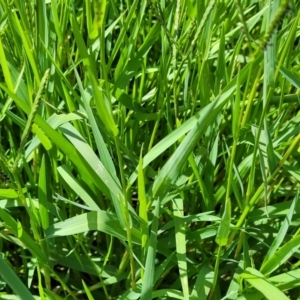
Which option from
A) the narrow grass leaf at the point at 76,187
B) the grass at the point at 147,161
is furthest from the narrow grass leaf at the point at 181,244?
the narrow grass leaf at the point at 76,187

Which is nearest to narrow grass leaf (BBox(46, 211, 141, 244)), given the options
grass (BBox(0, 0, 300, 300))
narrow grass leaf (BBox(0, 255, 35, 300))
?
grass (BBox(0, 0, 300, 300))

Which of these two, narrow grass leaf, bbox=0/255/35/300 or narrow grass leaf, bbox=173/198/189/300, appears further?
narrow grass leaf, bbox=173/198/189/300

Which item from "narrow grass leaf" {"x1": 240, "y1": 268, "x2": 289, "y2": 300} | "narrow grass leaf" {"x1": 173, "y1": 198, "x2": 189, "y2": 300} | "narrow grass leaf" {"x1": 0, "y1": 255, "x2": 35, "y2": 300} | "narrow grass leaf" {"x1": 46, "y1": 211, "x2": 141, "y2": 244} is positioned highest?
"narrow grass leaf" {"x1": 0, "y1": 255, "x2": 35, "y2": 300}

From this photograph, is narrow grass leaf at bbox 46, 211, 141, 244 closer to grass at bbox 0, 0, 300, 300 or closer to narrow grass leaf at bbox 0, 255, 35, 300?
grass at bbox 0, 0, 300, 300

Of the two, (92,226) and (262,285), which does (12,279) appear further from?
(262,285)

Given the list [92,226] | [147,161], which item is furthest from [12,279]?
[147,161]

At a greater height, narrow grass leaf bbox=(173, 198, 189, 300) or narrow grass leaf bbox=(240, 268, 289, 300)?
narrow grass leaf bbox=(173, 198, 189, 300)

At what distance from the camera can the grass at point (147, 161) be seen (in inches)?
26.1

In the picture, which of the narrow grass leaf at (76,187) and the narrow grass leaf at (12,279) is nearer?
the narrow grass leaf at (12,279)

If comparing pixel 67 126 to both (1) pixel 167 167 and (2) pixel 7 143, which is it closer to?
(1) pixel 167 167

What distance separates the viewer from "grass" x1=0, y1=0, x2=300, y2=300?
2.18 ft

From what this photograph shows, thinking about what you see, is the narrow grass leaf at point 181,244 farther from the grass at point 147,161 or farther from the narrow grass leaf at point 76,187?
the narrow grass leaf at point 76,187

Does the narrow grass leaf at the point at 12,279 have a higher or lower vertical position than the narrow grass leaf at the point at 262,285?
higher

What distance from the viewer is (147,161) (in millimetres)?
706
